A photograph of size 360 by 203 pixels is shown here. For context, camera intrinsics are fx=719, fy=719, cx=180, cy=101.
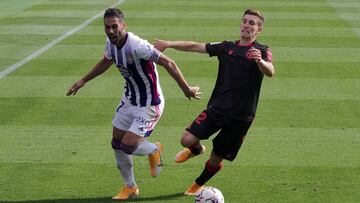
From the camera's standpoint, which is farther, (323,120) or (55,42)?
(55,42)

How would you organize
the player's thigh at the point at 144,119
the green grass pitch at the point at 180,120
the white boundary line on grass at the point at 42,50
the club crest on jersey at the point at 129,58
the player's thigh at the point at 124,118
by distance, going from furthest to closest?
the white boundary line on grass at the point at 42,50 < the green grass pitch at the point at 180,120 < the player's thigh at the point at 124,118 < the player's thigh at the point at 144,119 < the club crest on jersey at the point at 129,58

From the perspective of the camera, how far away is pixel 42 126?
11398mm

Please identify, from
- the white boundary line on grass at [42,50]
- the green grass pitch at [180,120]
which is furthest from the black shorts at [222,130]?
the white boundary line on grass at [42,50]

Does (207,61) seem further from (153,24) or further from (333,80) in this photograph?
(153,24)

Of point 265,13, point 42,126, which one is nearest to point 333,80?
point 42,126

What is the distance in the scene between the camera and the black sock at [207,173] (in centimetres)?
812

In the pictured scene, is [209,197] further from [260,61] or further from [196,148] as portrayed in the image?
[260,61]

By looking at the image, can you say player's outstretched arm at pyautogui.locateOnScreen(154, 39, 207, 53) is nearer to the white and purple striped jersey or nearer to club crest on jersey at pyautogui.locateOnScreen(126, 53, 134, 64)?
the white and purple striped jersey

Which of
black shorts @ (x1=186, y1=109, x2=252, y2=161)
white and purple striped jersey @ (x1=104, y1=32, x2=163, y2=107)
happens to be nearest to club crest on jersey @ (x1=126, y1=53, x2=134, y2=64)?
white and purple striped jersey @ (x1=104, y1=32, x2=163, y2=107)

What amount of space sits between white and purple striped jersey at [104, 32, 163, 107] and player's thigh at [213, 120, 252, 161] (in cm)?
85

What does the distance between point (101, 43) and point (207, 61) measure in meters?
3.90

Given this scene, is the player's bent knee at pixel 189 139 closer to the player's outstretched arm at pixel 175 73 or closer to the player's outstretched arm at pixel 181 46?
the player's outstretched arm at pixel 175 73

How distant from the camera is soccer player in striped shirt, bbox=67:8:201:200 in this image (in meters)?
7.76

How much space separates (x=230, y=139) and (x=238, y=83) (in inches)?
25.1
